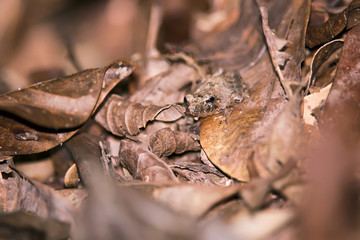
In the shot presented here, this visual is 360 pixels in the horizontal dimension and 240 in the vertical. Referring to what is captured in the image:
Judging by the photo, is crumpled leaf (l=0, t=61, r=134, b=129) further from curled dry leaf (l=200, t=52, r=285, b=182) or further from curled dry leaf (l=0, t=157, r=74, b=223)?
curled dry leaf (l=200, t=52, r=285, b=182)

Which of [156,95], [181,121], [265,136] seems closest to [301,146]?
[265,136]

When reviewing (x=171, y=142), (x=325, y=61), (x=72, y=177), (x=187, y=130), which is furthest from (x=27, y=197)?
(x=325, y=61)

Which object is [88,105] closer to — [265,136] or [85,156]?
[85,156]

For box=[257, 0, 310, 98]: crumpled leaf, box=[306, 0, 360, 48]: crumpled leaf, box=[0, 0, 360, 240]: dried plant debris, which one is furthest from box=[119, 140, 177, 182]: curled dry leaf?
box=[306, 0, 360, 48]: crumpled leaf

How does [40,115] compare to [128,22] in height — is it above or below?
below

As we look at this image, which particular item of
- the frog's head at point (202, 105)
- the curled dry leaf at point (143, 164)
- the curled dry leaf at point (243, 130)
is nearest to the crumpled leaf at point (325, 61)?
the curled dry leaf at point (243, 130)

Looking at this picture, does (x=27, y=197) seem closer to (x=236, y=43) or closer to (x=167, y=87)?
(x=167, y=87)
